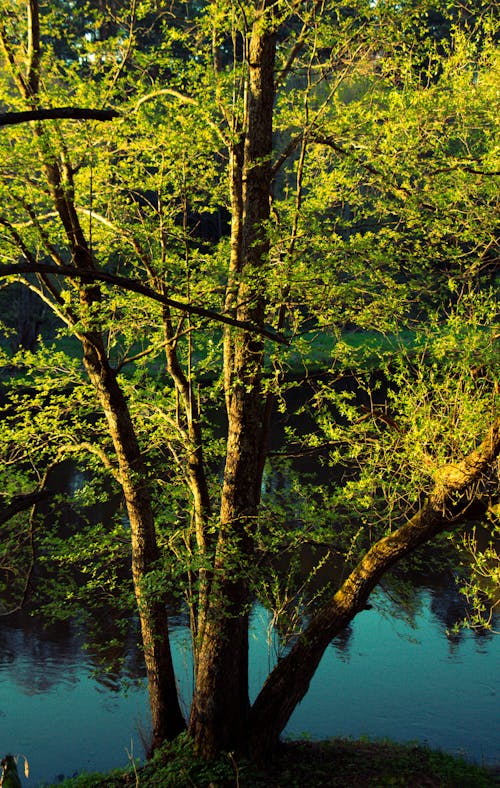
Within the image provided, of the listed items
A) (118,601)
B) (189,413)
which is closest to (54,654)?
(118,601)

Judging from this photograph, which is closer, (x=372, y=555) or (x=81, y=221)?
(x=372, y=555)

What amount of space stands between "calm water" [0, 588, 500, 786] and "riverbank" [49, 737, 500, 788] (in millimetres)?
1596

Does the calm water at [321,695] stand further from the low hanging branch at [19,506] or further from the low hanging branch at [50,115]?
the low hanging branch at [50,115]

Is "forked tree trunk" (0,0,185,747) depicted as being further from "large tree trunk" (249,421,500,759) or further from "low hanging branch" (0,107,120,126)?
"low hanging branch" (0,107,120,126)

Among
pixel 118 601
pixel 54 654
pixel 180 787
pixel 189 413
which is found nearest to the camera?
pixel 180 787

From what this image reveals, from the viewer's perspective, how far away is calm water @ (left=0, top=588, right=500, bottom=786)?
42.1ft

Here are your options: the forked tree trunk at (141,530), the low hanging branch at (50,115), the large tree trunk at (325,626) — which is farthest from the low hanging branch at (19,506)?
the low hanging branch at (50,115)

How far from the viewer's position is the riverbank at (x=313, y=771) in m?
9.27

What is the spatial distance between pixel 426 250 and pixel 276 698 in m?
6.18

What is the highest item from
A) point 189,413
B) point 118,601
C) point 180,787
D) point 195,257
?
point 195,257

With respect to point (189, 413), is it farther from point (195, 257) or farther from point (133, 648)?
point (133, 648)

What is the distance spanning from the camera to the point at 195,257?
10211mm

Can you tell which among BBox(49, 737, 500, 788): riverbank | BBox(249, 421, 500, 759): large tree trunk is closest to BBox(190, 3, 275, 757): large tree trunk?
BBox(249, 421, 500, 759): large tree trunk

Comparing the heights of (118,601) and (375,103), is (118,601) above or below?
below
